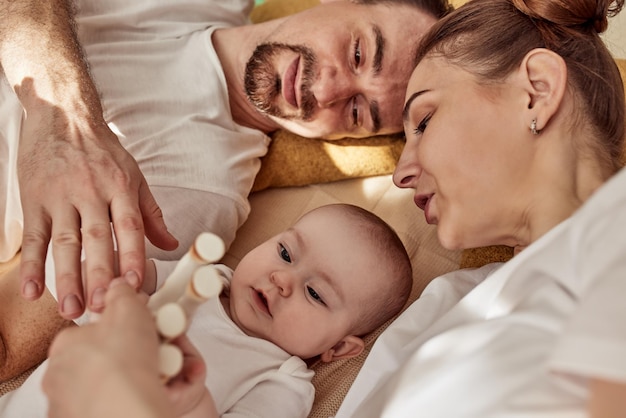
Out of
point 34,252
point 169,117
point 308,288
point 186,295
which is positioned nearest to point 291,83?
point 169,117

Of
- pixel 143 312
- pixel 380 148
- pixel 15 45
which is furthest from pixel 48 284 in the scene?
pixel 380 148

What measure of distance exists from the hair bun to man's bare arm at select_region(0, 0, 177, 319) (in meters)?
0.83

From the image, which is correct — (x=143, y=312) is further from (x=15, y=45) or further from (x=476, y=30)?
(x=15, y=45)

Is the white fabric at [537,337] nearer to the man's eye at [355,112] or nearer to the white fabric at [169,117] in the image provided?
the white fabric at [169,117]

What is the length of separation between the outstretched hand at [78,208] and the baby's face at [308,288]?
239 mm

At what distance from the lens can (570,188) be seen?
1.04m

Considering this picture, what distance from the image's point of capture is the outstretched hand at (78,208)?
0.95 m

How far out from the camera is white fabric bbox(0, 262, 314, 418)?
1177mm

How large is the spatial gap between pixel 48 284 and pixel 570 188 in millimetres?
1076

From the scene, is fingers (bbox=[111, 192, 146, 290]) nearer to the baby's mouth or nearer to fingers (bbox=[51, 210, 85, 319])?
fingers (bbox=[51, 210, 85, 319])

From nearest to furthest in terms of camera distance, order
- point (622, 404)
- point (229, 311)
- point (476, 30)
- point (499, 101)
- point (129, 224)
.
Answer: point (622, 404) → point (129, 224) → point (499, 101) → point (476, 30) → point (229, 311)

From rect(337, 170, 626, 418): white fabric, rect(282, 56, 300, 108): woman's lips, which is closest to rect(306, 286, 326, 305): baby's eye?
rect(337, 170, 626, 418): white fabric

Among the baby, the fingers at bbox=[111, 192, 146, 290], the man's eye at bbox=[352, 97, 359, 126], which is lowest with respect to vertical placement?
the baby

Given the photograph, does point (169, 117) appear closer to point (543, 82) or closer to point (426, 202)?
point (426, 202)
